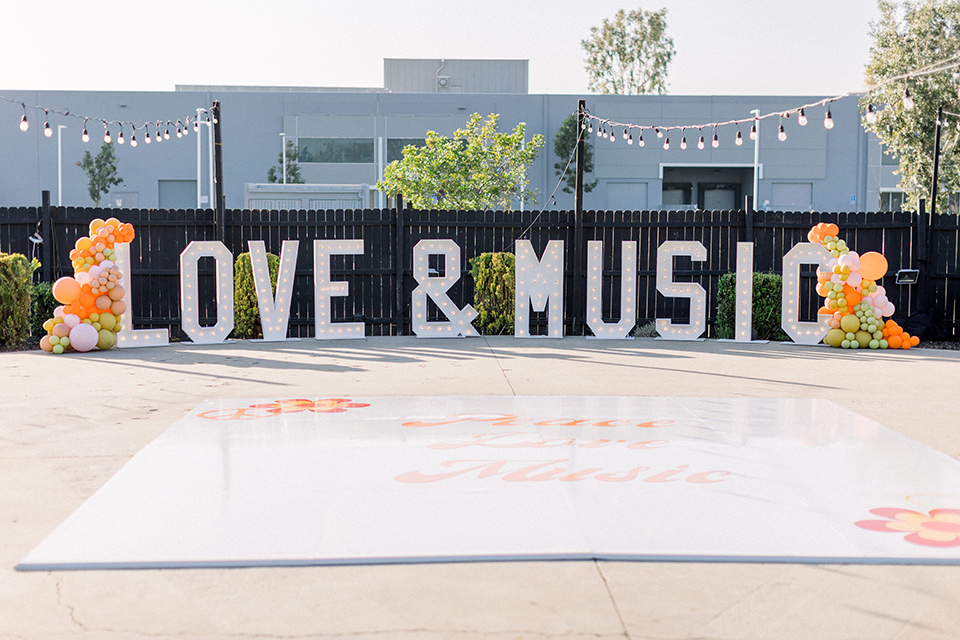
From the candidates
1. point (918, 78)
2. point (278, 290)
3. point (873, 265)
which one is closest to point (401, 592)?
point (278, 290)

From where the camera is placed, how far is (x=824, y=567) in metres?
3.28

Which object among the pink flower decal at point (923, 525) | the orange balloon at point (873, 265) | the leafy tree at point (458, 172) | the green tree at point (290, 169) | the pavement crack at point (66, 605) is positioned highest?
the green tree at point (290, 169)

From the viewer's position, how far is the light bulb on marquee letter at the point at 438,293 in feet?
42.0

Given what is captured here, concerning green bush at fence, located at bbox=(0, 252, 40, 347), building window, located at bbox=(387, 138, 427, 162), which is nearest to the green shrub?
green bush at fence, located at bbox=(0, 252, 40, 347)

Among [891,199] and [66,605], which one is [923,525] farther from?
[891,199]

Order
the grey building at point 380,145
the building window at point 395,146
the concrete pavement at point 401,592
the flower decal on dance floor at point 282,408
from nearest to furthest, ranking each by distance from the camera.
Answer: the concrete pavement at point 401,592, the flower decal on dance floor at point 282,408, the grey building at point 380,145, the building window at point 395,146

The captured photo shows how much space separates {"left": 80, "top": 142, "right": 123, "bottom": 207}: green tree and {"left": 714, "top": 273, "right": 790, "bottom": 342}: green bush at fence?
35.2 m

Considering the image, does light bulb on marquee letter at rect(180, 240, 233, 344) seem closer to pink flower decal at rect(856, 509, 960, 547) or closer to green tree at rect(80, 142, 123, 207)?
pink flower decal at rect(856, 509, 960, 547)

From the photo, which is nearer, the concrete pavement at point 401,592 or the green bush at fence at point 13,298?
the concrete pavement at point 401,592

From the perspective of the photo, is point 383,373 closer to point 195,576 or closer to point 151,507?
point 151,507

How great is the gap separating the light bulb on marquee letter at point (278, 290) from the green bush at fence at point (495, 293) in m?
2.98

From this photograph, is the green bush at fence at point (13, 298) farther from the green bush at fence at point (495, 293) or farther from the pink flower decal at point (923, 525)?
the pink flower decal at point (923, 525)

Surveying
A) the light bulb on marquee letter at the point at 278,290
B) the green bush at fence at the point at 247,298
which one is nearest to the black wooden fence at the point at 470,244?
the green bush at fence at the point at 247,298

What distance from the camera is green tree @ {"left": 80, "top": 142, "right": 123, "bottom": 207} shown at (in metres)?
40.3
